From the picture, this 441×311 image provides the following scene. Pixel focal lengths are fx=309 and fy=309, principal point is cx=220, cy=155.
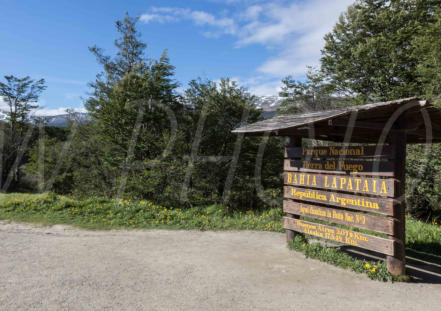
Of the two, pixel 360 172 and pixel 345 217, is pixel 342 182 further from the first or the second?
pixel 345 217

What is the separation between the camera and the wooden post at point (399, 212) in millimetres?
4961

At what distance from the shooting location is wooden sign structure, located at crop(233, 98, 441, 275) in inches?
197

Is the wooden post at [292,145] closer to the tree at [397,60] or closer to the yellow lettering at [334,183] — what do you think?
the yellow lettering at [334,183]

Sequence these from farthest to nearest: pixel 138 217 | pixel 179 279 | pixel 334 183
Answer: pixel 138 217 < pixel 334 183 < pixel 179 279

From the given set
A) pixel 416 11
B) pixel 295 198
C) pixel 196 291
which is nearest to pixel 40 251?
pixel 196 291

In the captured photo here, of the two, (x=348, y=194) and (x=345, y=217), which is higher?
(x=348, y=194)

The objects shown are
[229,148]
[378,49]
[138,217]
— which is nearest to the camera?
[138,217]

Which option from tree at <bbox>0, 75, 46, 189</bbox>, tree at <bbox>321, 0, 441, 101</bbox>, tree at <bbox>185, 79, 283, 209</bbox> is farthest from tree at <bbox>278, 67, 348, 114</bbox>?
tree at <bbox>0, 75, 46, 189</bbox>

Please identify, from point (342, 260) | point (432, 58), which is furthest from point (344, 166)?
point (432, 58)

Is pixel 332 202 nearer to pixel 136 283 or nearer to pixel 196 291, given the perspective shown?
pixel 196 291

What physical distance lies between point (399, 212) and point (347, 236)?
1038 mm

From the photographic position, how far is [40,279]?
467 centimetres

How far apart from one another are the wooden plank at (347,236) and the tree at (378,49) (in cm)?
1242

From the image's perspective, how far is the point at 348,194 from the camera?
5.93 m
